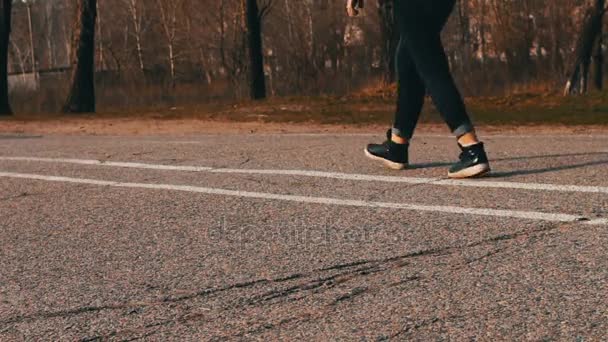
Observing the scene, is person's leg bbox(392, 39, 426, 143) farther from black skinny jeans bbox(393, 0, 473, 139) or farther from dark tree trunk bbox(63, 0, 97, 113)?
dark tree trunk bbox(63, 0, 97, 113)

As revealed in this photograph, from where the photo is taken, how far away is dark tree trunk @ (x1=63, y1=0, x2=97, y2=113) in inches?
1027

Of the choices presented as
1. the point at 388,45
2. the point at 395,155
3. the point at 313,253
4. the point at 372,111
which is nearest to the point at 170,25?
the point at 388,45

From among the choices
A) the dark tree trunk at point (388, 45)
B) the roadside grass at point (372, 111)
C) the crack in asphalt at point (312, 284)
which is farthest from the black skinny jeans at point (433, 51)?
the dark tree trunk at point (388, 45)

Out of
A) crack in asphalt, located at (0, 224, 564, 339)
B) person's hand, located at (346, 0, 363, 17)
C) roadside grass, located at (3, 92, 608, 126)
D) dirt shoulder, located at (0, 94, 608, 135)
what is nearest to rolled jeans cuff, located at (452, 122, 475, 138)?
person's hand, located at (346, 0, 363, 17)

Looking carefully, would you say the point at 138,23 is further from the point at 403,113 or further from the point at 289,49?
the point at 403,113

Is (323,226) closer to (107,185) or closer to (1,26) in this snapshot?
(107,185)

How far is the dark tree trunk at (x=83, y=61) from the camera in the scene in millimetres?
26078

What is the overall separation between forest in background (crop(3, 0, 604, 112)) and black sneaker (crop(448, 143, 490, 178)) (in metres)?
19.9

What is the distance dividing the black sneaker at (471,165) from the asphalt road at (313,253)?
0.08 meters

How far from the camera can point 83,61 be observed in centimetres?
2652

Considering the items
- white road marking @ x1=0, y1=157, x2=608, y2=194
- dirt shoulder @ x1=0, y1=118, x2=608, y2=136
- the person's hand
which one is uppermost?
the person's hand

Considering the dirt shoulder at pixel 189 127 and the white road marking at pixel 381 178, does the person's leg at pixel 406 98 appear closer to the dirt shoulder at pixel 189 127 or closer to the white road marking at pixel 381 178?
the white road marking at pixel 381 178

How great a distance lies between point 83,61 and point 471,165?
21.0 m

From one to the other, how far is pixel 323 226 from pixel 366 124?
11059 mm
